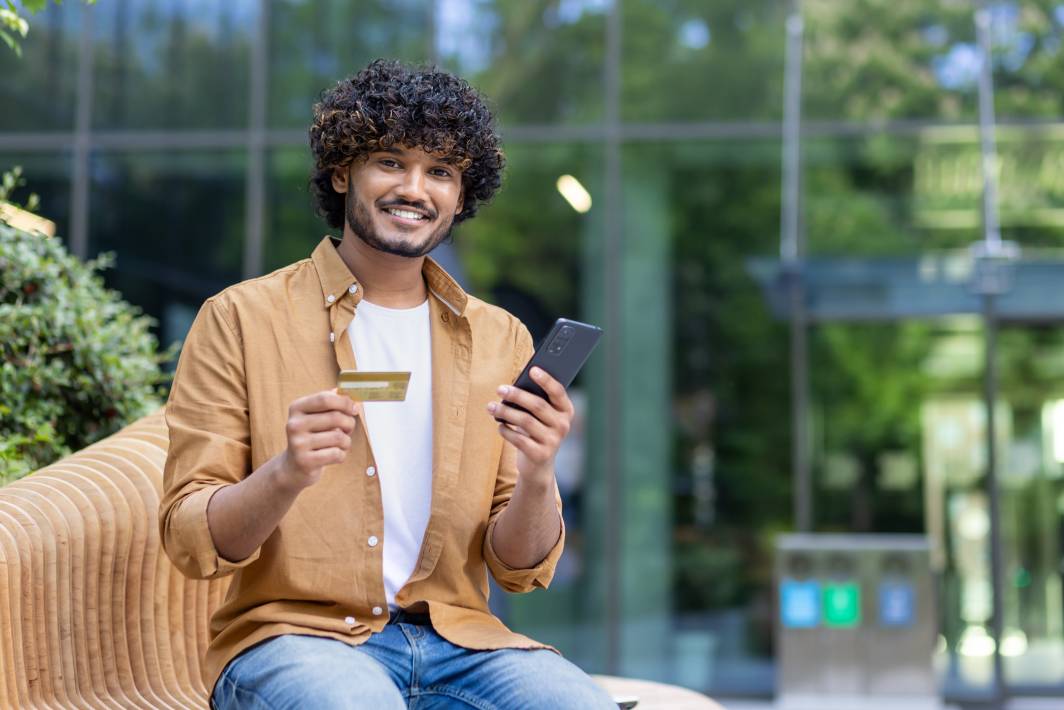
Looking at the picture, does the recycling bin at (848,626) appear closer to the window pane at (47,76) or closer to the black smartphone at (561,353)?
the black smartphone at (561,353)

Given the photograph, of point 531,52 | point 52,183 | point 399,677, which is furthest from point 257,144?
point 399,677

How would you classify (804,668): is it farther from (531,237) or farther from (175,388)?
(175,388)

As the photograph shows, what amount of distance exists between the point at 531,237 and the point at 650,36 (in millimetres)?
1675

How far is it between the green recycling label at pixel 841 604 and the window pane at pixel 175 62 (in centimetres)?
539

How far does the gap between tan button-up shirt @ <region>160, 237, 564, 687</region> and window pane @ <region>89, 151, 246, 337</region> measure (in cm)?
734

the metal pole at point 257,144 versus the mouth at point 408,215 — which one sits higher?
the metal pole at point 257,144

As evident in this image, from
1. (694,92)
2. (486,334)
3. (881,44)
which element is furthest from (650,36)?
(486,334)

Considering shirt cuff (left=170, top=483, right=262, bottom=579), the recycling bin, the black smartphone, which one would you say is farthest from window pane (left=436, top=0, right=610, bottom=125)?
shirt cuff (left=170, top=483, right=262, bottom=579)

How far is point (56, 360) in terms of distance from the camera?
3980 mm

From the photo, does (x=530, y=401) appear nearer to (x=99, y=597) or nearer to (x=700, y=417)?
(x=99, y=597)

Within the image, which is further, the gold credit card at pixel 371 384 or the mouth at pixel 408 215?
the mouth at pixel 408 215

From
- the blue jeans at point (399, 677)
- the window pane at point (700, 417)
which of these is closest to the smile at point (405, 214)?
the blue jeans at point (399, 677)

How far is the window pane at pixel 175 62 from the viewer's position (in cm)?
985

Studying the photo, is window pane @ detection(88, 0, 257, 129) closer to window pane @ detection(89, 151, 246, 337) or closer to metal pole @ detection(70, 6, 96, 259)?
metal pole @ detection(70, 6, 96, 259)
